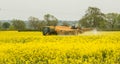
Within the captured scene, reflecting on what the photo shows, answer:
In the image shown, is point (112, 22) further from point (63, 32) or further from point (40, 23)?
point (63, 32)

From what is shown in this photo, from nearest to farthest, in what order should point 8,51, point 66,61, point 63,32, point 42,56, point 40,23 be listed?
point 66,61 < point 42,56 < point 8,51 < point 63,32 < point 40,23

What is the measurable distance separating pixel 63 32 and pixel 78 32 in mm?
1456

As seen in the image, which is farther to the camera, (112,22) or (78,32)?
(112,22)

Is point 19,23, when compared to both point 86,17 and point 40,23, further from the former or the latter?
point 86,17

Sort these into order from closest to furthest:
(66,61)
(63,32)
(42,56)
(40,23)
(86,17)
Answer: (66,61), (42,56), (63,32), (86,17), (40,23)

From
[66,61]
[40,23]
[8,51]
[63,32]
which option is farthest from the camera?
[40,23]

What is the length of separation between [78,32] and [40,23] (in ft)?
333

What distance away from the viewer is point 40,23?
5595 inches

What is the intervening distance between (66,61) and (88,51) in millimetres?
2638

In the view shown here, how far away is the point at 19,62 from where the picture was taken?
11812 mm

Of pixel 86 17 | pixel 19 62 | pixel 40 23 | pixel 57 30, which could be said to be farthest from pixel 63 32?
pixel 40 23

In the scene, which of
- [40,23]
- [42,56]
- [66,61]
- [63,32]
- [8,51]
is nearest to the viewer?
[66,61]

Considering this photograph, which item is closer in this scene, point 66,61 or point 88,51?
point 66,61

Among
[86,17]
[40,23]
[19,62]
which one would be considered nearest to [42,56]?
[19,62]
